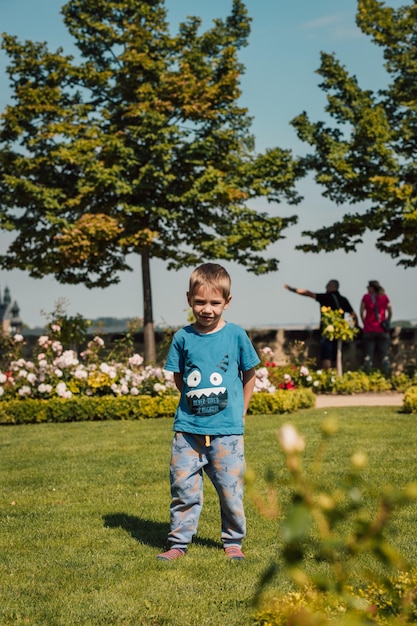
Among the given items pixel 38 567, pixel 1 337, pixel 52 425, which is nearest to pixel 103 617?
pixel 38 567

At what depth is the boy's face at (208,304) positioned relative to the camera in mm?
4399

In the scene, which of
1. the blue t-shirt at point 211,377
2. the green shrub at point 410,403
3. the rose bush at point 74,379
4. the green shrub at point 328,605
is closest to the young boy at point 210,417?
the blue t-shirt at point 211,377

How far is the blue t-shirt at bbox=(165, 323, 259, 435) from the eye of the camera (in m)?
4.46

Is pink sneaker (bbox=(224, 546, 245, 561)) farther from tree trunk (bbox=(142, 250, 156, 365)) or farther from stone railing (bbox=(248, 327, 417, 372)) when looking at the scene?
stone railing (bbox=(248, 327, 417, 372))

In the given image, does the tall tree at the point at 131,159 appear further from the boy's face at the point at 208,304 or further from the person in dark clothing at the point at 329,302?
the boy's face at the point at 208,304

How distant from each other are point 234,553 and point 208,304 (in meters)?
1.37

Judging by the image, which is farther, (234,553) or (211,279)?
(234,553)

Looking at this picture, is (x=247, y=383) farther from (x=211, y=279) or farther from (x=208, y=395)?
(x=211, y=279)

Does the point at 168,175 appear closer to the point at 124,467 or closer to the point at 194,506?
the point at 124,467

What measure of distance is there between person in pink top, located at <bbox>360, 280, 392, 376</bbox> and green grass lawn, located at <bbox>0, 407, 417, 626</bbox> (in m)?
6.55

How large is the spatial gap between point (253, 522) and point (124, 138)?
15411 millimetres

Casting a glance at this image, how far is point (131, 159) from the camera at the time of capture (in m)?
19.3

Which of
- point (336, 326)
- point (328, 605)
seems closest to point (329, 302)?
point (336, 326)

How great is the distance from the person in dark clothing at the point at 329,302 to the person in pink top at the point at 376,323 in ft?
0.99
